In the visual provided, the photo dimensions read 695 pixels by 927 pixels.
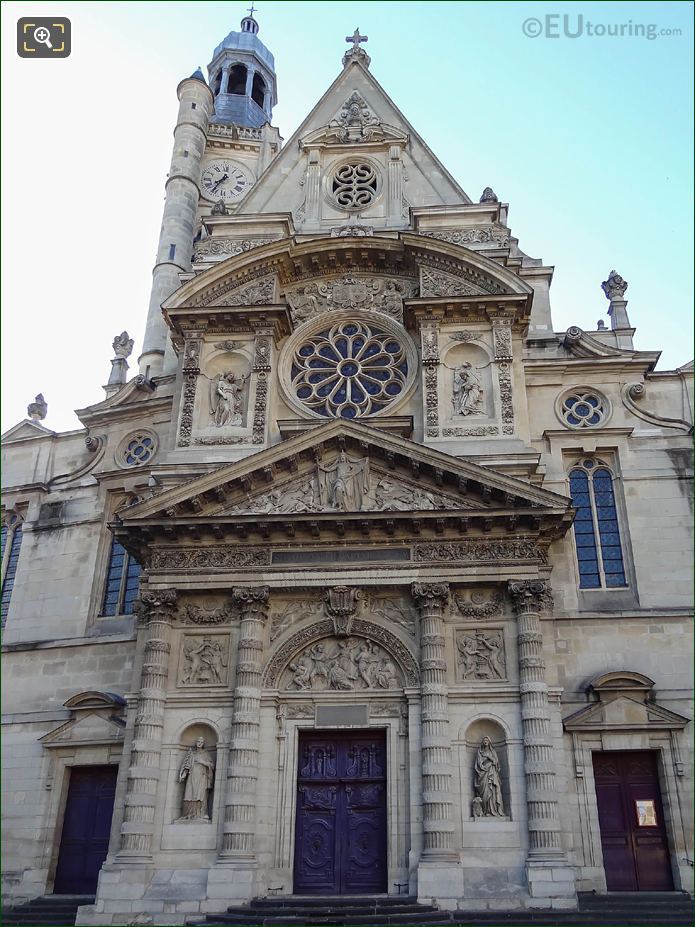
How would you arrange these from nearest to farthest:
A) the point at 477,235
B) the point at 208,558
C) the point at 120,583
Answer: the point at 208,558 < the point at 120,583 < the point at 477,235

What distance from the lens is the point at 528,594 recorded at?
16734 millimetres

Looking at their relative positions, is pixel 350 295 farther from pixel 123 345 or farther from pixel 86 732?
pixel 86 732

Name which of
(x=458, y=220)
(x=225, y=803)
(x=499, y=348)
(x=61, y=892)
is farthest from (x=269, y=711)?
(x=458, y=220)

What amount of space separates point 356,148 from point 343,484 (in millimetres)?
10919

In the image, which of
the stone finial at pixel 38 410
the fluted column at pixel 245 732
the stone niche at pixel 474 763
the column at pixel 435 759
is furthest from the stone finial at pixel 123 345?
the stone niche at pixel 474 763

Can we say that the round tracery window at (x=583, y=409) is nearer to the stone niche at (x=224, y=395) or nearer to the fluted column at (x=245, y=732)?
the stone niche at (x=224, y=395)

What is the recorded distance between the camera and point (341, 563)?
57.0 ft

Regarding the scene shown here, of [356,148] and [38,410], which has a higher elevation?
[356,148]

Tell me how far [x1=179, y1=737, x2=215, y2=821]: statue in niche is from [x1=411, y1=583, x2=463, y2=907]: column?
13.0ft

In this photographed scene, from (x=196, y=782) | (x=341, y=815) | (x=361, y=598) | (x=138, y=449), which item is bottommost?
(x=341, y=815)

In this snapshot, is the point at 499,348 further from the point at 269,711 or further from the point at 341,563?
the point at 269,711

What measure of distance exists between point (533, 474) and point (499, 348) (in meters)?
3.15

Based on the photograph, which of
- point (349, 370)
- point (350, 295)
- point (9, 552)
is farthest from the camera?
point (9, 552)

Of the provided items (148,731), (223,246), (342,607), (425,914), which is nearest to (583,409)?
(342,607)
